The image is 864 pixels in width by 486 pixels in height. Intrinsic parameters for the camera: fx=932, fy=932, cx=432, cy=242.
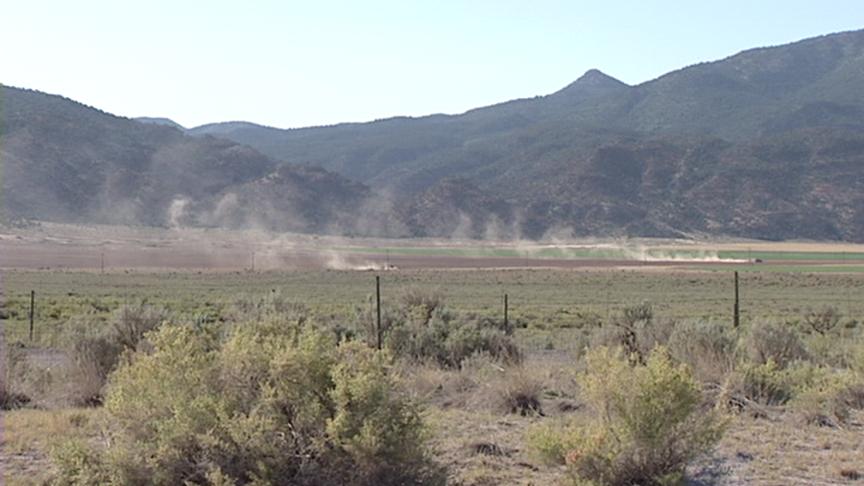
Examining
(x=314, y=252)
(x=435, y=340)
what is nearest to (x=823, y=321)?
(x=435, y=340)

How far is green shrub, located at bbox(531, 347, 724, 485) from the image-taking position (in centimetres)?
930

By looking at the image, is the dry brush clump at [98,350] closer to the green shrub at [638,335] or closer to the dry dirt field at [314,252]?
the green shrub at [638,335]

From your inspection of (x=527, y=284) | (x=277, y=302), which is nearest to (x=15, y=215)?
(x=527, y=284)

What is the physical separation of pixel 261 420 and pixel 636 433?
12.3 ft

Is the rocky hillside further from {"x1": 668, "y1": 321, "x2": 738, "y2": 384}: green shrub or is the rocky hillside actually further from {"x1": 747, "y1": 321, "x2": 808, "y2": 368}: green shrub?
{"x1": 747, "y1": 321, "x2": 808, "y2": 368}: green shrub

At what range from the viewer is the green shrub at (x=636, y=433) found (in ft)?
30.5

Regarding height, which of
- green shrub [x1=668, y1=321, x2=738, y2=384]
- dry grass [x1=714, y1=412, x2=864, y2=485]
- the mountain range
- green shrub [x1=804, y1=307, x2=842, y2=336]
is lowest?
green shrub [x1=804, y1=307, x2=842, y2=336]

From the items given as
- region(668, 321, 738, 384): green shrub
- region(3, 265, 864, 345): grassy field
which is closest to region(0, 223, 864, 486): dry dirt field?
region(3, 265, 864, 345): grassy field

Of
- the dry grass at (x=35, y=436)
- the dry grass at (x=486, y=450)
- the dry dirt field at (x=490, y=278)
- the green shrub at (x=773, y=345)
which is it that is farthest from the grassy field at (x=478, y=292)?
the dry grass at (x=486, y=450)

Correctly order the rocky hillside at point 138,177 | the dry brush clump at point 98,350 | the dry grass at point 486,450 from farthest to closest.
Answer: the rocky hillside at point 138,177
the dry brush clump at point 98,350
the dry grass at point 486,450

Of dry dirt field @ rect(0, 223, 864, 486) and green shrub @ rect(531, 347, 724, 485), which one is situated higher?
green shrub @ rect(531, 347, 724, 485)

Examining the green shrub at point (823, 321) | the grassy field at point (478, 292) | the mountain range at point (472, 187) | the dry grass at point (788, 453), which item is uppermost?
the mountain range at point (472, 187)

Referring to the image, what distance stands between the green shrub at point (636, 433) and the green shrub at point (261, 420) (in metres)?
1.43

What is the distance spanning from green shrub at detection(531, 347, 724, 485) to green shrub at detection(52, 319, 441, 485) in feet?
4.70
